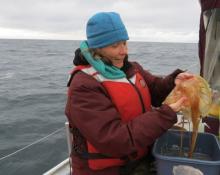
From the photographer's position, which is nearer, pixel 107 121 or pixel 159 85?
pixel 107 121

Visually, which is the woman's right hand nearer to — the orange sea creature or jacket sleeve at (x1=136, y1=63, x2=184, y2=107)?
the orange sea creature

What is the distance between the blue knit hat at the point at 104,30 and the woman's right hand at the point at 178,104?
1.81ft

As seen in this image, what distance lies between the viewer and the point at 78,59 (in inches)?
99.1

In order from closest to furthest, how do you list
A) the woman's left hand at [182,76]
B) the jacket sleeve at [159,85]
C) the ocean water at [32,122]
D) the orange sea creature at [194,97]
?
1. the orange sea creature at [194,97]
2. the woman's left hand at [182,76]
3. the jacket sleeve at [159,85]
4. the ocean water at [32,122]

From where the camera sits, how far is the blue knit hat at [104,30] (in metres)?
2.41

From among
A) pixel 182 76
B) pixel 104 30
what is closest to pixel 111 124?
pixel 104 30

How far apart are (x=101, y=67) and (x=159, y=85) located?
2.37 ft

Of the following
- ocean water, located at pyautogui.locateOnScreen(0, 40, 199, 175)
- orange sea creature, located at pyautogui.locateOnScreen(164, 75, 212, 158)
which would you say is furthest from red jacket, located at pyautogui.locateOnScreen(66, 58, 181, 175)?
ocean water, located at pyautogui.locateOnScreen(0, 40, 199, 175)

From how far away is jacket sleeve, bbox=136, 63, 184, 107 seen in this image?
293cm

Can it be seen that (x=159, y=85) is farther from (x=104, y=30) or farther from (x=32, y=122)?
(x=32, y=122)

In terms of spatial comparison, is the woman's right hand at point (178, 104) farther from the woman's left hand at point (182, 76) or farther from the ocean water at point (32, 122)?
the ocean water at point (32, 122)

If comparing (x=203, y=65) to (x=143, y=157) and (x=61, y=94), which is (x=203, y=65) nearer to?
(x=143, y=157)

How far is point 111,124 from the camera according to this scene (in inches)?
88.4

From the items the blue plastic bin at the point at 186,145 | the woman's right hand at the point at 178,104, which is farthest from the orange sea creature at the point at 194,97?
the blue plastic bin at the point at 186,145
